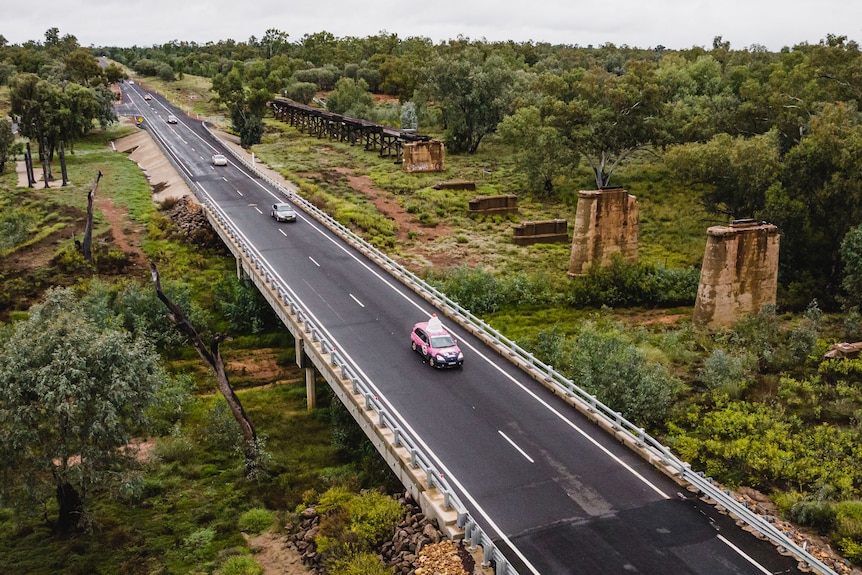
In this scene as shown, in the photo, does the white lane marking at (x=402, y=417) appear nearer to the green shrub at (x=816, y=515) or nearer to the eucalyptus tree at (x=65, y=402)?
the eucalyptus tree at (x=65, y=402)

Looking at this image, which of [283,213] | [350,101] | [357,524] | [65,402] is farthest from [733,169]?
[350,101]

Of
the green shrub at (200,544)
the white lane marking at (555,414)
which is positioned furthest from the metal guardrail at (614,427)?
the green shrub at (200,544)

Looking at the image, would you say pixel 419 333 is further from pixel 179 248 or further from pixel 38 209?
pixel 38 209

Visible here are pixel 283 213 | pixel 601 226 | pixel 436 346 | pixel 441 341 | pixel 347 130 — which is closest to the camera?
pixel 436 346

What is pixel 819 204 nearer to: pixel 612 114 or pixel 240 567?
pixel 612 114

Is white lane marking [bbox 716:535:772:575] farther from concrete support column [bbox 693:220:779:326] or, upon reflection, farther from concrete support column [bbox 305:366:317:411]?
concrete support column [bbox 693:220:779:326]

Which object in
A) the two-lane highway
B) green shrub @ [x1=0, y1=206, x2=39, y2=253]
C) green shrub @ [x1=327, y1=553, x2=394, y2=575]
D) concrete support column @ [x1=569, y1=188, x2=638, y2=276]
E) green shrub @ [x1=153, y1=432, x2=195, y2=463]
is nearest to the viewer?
the two-lane highway

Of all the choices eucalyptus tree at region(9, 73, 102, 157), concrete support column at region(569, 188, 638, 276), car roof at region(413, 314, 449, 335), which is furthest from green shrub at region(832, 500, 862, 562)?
eucalyptus tree at region(9, 73, 102, 157)
